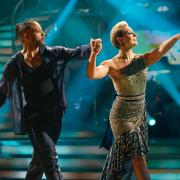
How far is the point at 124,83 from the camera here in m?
3.96

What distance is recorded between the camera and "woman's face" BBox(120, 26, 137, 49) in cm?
392

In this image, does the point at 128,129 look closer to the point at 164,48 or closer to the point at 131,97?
the point at 131,97

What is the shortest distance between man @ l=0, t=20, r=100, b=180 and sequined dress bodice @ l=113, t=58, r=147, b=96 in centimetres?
48

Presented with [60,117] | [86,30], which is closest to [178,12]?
[86,30]

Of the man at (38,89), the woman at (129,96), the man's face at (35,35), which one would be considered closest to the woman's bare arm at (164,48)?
the woman at (129,96)

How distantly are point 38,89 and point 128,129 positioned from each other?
880 mm

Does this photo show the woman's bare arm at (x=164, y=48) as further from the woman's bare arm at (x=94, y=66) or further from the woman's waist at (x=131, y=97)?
the woman's bare arm at (x=94, y=66)

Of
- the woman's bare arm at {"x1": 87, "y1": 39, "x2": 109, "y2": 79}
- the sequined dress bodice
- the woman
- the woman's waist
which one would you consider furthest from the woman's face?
the woman's waist

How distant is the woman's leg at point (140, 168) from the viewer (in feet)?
12.7

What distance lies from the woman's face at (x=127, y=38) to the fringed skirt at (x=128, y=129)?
0.43m

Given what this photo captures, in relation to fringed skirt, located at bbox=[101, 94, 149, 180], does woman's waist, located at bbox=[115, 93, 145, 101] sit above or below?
above

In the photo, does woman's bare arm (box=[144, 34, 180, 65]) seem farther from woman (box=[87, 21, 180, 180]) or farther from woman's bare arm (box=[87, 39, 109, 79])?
woman's bare arm (box=[87, 39, 109, 79])

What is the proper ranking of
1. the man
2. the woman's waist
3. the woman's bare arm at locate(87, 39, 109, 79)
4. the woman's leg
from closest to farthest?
the woman's bare arm at locate(87, 39, 109, 79) → the woman's leg → the woman's waist → the man

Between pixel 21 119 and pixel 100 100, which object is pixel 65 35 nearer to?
pixel 100 100
